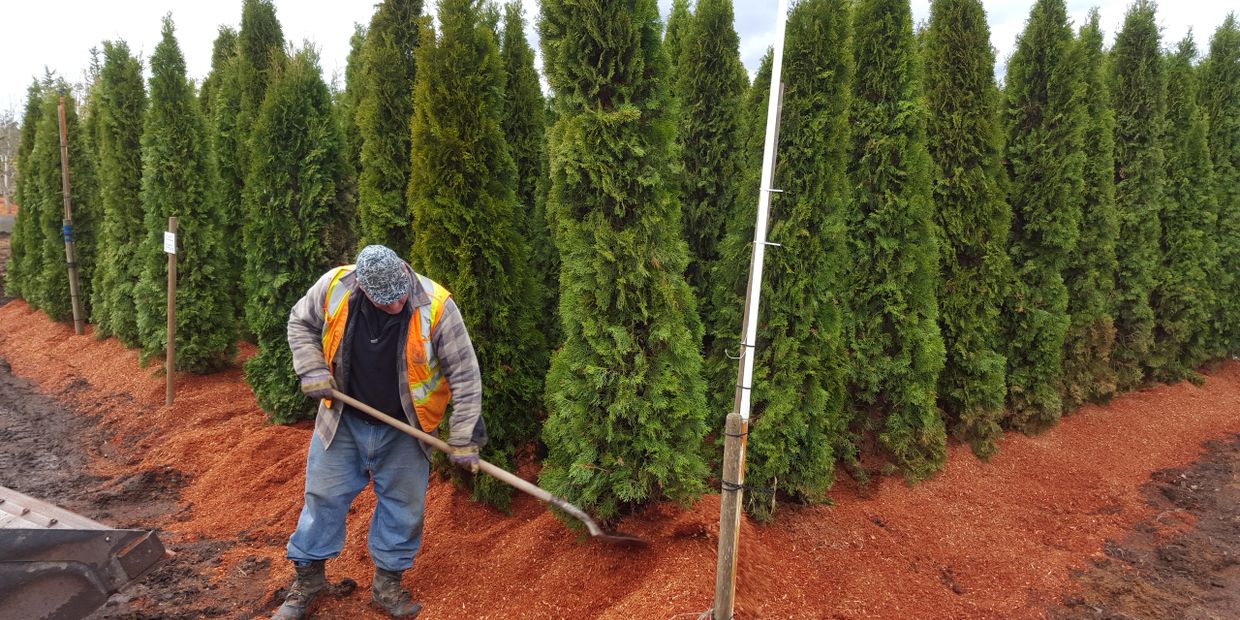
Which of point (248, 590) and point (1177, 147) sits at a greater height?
point (1177, 147)

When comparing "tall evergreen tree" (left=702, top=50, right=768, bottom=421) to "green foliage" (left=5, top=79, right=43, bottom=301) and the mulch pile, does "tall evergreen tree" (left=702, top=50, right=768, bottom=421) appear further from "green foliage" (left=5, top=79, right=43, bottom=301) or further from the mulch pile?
"green foliage" (left=5, top=79, right=43, bottom=301)

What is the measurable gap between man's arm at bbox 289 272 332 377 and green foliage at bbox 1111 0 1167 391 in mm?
9903

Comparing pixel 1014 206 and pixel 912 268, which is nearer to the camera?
pixel 912 268

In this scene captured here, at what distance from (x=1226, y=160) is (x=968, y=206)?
7345 mm

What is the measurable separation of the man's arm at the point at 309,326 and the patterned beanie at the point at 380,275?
0.34 meters

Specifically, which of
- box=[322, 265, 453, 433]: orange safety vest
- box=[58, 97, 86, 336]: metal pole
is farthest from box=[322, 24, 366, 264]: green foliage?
box=[58, 97, 86, 336]: metal pole

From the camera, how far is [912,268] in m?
5.49

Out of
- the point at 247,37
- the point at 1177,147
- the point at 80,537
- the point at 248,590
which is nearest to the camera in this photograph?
the point at 80,537

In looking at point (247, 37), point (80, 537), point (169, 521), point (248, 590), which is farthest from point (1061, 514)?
→ point (247, 37)

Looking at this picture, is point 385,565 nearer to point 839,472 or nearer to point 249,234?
point 839,472

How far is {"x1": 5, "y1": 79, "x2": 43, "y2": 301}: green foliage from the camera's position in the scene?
12812mm

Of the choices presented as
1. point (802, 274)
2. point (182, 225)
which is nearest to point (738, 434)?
point (802, 274)

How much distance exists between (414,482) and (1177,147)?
38.3ft

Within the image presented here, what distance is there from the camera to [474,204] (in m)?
4.68
